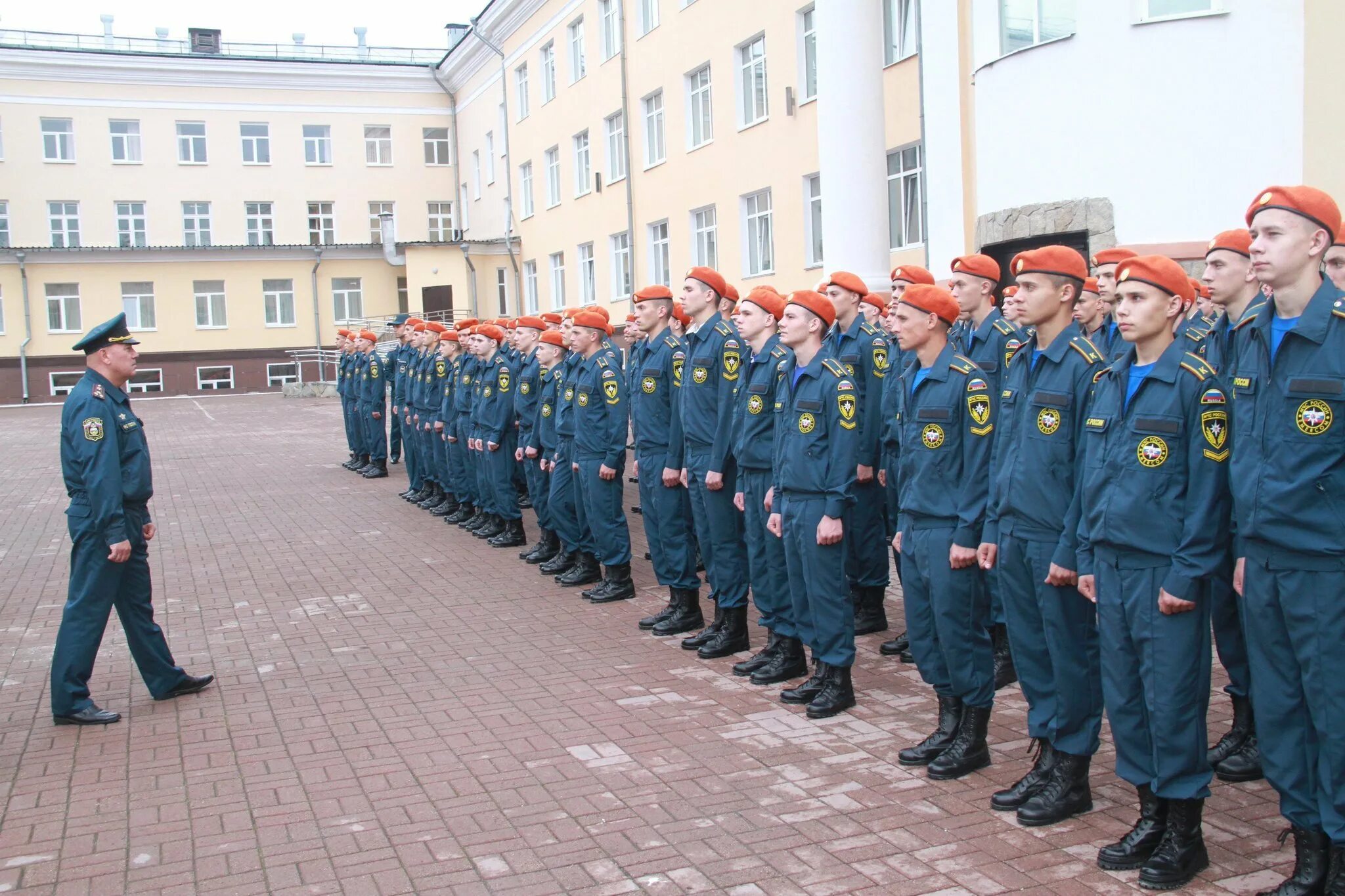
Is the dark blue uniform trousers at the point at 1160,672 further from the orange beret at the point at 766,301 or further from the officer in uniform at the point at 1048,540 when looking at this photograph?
the orange beret at the point at 766,301


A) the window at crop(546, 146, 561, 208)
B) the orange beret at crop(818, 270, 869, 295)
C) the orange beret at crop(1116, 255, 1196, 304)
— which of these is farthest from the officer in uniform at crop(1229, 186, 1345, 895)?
the window at crop(546, 146, 561, 208)

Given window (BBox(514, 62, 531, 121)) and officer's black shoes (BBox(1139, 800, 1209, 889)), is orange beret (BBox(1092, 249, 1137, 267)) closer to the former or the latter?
officer's black shoes (BBox(1139, 800, 1209, 889))

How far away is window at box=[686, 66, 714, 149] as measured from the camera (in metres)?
24.2

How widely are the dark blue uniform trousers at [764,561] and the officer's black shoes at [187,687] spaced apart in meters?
3.31

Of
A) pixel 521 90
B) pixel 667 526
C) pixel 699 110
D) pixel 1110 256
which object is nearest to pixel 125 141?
pixel 521 90

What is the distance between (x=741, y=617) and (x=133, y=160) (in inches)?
1684

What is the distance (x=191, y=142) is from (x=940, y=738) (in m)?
45.1

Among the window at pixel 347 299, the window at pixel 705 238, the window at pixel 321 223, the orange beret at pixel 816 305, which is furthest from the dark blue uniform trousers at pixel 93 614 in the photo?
the window at pixel 321 223

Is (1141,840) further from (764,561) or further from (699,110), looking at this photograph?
(699,110)

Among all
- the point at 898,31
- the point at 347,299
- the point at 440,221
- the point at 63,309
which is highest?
the point at 440,221

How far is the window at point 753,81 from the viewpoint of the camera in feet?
71.3

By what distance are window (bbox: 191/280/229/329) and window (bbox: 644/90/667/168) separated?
23.0 metres

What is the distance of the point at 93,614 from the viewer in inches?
255

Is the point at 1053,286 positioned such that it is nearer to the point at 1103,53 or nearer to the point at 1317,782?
the point at 1317,782
